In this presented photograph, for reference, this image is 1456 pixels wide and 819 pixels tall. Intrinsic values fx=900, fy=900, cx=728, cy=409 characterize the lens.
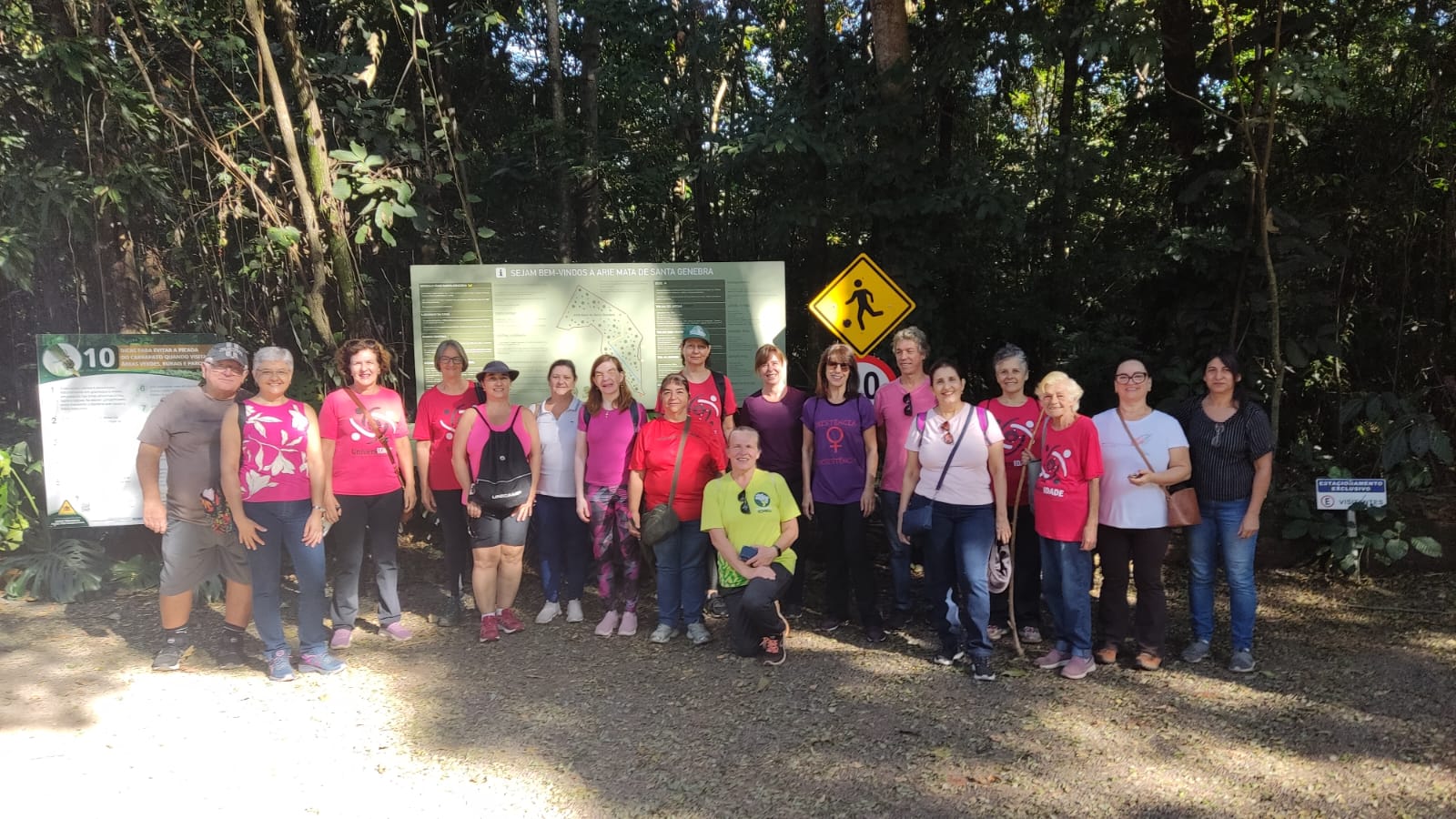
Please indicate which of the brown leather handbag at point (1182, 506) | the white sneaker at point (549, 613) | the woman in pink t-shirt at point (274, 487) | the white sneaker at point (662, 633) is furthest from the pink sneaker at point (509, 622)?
the brown leather handbag at point (1182, 506)

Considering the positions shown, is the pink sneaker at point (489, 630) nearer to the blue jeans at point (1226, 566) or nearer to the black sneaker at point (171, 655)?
the blue jeans at point (1226, 566)

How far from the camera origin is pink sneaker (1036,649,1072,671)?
5051 millimetres

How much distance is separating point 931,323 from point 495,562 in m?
4.30

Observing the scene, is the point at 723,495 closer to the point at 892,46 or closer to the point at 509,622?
the point at 509,622

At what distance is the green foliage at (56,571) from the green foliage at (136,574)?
0.36 ft

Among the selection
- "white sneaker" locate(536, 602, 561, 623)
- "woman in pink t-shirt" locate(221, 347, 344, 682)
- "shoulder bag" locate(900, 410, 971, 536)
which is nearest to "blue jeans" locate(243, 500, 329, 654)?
"woman in pink t-shirt" locate(221, 347, 344, 682)

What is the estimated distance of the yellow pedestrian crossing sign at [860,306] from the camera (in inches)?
265

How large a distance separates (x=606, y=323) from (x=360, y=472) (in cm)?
227

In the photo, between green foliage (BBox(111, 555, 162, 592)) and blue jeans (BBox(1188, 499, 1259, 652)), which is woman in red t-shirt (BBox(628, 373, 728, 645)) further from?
green foliage (BBox(111, 555, 162, 592))

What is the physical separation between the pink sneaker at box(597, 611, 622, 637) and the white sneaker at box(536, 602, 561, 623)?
389mm

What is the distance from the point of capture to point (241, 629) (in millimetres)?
5328

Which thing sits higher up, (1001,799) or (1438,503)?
(1438,503)

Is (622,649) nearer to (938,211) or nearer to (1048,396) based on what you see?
(1048,396)

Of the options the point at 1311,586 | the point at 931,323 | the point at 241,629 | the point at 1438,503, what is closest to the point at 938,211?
the point at 931,323
